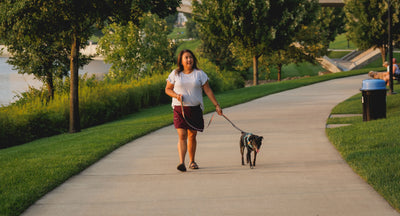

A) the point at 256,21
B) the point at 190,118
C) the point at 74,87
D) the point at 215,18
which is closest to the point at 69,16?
the point at 74,87

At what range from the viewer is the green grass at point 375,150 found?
22.8 feet

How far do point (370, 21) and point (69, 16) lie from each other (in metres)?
33.2

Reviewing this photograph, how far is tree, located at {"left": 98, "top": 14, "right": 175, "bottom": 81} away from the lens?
3847 cm

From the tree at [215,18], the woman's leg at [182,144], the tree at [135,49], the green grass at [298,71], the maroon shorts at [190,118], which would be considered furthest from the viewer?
the green grass at [298,71]

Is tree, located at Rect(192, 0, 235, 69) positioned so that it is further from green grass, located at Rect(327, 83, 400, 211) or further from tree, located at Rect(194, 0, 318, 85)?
green grass, located at Rect(327, 83, 400, 211)

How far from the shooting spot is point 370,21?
43219 mm

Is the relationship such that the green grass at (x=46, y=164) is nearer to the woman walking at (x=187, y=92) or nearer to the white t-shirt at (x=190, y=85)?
the woman walking at (x=187, y=92)

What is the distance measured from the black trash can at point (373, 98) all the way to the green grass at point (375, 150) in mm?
290

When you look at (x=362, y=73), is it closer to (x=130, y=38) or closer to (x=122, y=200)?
(x=130, y=38)

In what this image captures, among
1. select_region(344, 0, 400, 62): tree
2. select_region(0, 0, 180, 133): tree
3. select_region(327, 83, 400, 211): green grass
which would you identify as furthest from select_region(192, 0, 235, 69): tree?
select_region(327, 83, 400, 211): green grass

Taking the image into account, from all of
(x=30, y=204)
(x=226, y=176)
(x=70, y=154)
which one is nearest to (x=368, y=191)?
(x=226, y=176)

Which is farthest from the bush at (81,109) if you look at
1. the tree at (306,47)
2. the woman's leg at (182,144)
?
the tree at (306,47)

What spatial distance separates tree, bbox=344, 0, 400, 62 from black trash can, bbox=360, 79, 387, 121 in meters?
29.1

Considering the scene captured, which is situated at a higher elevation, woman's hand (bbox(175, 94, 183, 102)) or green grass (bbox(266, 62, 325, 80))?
green grass (bbox(266, 62, 325, 80))
